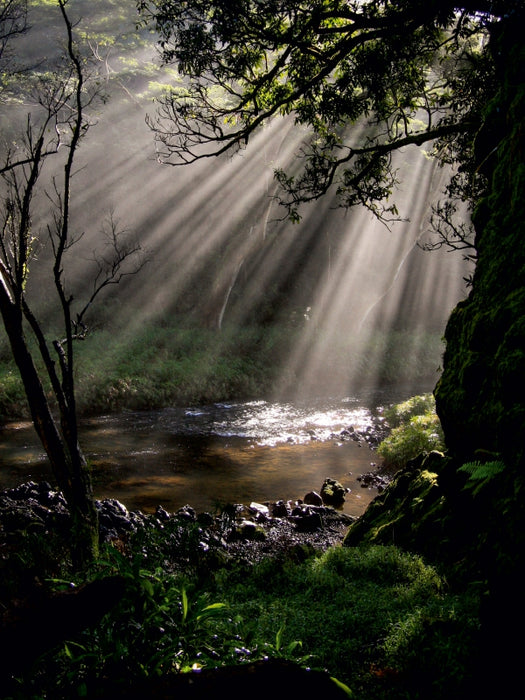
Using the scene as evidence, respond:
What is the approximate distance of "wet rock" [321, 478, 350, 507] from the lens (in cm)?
927

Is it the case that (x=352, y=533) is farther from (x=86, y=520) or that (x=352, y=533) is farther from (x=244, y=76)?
(x=244, y=76)

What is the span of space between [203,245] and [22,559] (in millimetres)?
A: 28283

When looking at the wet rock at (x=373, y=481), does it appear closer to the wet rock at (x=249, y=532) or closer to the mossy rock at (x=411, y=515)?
the mossy rock at (x=411, y=515)

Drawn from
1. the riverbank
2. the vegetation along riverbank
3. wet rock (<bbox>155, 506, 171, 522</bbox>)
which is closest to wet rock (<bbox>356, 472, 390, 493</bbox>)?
the vegetation along riverbank

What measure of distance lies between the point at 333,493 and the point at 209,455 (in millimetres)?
4085

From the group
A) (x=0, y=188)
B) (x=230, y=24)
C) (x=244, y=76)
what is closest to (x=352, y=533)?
(x=244, y=76)

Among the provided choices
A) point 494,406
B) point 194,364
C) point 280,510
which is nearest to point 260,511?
point 280,510

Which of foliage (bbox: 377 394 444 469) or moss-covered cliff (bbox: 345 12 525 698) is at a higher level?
moss-covered cliff (bbox: 345 12 525 698)

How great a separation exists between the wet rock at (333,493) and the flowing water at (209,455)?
0.71 feet

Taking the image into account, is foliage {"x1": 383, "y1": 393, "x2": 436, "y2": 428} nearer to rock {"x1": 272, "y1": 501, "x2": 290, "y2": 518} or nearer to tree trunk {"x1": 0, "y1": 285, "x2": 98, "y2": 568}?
rock {"x1": 272, "y1": 501, "x2": 290, "y2": 518}

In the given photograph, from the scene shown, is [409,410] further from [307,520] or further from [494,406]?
[494,406]

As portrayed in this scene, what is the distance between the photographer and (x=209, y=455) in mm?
12102

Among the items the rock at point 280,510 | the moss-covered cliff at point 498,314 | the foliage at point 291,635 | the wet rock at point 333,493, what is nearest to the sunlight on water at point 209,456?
the wet rock at point 333,493

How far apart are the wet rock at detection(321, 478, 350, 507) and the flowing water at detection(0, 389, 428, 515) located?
0.21 metres
